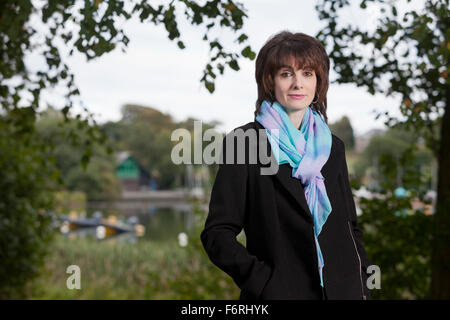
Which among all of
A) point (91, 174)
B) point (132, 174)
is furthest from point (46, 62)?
point (132, 174)

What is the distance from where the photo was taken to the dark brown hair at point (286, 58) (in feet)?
6.16

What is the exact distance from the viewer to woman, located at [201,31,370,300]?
5.84 feet

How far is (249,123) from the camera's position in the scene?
1.92 meters

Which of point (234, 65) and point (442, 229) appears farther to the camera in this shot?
point (442, 229)

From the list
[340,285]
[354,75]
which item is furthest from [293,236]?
[354,75]

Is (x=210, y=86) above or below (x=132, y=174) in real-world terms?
below

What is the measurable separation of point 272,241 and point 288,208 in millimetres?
123

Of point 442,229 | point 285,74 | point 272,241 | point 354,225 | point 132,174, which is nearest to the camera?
point 272,241

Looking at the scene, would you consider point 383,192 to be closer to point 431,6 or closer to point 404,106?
point 404,106

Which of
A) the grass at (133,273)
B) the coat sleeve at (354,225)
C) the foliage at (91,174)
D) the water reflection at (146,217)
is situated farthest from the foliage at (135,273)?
the foliage at (91,174)

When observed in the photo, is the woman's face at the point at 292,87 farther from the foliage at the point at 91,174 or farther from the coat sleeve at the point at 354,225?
the foliage at the point at 91,174

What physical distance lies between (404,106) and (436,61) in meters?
0.33

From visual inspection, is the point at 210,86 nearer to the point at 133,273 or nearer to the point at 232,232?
the point at 232,232

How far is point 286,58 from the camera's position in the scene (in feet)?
6.14
